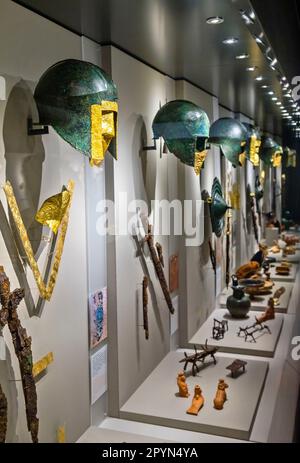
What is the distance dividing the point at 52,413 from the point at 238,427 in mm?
1105

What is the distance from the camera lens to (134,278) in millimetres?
3625

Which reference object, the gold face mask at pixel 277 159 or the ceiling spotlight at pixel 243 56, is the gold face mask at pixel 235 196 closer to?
the gold face mask at pixel 277 159

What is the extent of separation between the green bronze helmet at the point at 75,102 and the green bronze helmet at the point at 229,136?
2171 millimetres

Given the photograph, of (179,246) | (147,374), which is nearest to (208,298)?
(179,246)

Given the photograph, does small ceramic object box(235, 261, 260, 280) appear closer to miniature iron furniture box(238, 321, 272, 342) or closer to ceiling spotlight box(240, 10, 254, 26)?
miniature iron furniture box(238, 321, 272, 342)

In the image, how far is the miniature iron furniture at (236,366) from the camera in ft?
12.6

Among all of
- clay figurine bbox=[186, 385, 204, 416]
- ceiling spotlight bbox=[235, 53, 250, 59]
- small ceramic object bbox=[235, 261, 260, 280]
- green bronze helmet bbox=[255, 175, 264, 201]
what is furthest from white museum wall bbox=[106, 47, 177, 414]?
green bronze helmet bbox=[255, 175, 264, 201]

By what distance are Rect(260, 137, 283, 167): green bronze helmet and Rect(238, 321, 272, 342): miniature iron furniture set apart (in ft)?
4.92

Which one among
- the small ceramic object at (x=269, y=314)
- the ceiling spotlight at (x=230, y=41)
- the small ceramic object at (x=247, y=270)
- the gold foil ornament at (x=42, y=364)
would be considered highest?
the ceiling spotlight at (x=230, y=41)

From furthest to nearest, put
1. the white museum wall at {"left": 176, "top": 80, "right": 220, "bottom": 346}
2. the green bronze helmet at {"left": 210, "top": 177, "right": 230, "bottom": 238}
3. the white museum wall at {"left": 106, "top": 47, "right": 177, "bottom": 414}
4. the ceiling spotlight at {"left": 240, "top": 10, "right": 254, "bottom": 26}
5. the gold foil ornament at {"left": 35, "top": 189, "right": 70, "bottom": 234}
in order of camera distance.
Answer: the green bronze helmet at {"left": 210, "top": 177, "right": 230, "bottom": 238} < the white museum wall at {"left": 176, "top": 80, "right": 220, "bottom": 346} < the white museum wall at {"left": 106, "top": 47, "right": 177, "bottom": 414} < the ceiling spotlight at {"left": 240, "top": 10, "right": 254, "bottom": 26} < the gold foil ornament at {"left": 35, "top": 189, "right": 70, "bottom": 234}

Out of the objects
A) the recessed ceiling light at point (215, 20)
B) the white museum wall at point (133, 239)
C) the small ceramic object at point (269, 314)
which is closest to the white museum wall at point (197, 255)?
the white museum wall at point (133, 239)

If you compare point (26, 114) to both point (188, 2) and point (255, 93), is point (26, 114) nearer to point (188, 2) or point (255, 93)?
point (188, 2)

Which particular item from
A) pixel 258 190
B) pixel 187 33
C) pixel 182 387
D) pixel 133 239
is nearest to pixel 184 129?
pixel 187 33

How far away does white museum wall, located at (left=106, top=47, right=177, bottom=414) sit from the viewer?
11.0 feet
